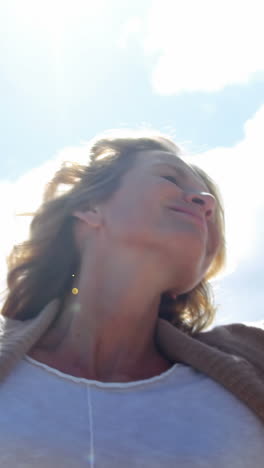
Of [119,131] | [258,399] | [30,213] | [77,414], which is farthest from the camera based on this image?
[119,131]

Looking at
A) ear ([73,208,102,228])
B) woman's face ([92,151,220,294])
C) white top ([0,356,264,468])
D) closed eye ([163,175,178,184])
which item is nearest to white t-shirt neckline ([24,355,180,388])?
white top ([0,356,264,468])

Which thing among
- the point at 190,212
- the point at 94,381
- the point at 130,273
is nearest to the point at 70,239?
the point at 130,273

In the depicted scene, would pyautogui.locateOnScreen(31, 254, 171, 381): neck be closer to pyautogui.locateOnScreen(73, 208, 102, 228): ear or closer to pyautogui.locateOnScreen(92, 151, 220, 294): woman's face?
pyautogui.locateOnScreen(92, 151, 220, 294): woman's face

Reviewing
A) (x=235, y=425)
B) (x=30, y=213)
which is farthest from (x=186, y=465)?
(x=30, y=213)

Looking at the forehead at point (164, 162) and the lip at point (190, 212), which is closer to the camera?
the lip at point (190, 212)

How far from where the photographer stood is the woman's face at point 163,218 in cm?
273

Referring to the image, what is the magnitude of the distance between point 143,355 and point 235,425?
809 millimetres

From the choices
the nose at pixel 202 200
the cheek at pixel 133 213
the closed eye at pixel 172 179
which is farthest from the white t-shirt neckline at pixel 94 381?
the closed eye at pixel 172 179

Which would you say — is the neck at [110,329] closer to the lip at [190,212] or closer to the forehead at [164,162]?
the lip at [190,212]

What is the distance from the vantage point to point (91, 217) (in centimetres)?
300

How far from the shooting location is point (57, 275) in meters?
3.21

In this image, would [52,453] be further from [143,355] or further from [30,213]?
[30,213]

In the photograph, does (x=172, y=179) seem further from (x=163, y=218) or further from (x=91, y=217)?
(x=91, y=217)

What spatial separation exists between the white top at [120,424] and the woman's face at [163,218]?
0.70 m
